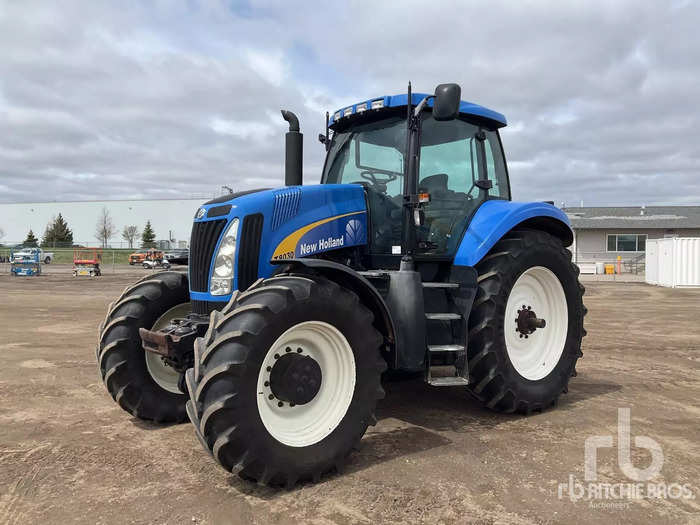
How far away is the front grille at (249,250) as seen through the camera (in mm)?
3848

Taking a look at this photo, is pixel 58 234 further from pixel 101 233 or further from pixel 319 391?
pixel 319 391

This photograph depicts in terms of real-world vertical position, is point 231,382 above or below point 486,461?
above

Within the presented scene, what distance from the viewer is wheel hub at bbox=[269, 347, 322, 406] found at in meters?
3.40

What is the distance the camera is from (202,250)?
13.4 ft

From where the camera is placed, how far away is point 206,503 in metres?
3.11

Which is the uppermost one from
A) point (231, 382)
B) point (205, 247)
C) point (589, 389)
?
point (205, 247)

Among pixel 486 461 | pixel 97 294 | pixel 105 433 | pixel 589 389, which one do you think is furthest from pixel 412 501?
pixel 97 294

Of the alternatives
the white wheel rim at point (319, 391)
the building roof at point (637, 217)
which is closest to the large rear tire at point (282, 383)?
the white wheel rim at point (319, 391)

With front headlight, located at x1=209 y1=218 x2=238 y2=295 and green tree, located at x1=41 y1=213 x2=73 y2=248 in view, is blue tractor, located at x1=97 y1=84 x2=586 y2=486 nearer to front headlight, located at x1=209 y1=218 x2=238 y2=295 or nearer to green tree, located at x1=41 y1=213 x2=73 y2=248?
front headlight, located at x1=209 y1=218 x2=238 y2=295

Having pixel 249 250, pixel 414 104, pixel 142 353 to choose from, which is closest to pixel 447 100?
pixel 414 104

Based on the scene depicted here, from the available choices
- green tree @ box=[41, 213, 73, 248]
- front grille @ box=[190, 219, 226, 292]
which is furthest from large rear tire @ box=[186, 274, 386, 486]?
green tree @ box=[41, 213, 73, 248]

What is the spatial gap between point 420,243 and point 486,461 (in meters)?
1.86

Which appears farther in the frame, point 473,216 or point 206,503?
point 473,216

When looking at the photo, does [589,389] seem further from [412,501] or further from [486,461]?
[412,501]
